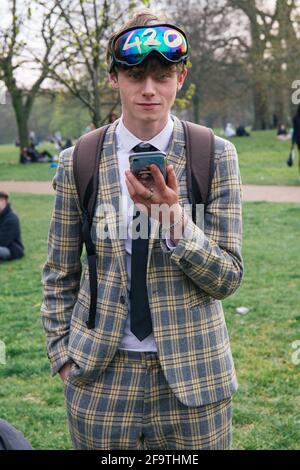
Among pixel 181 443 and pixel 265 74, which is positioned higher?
pixel 265 74

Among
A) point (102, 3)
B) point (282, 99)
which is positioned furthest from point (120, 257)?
point (282, 99)

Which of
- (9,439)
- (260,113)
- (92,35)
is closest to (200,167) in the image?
(9,439)

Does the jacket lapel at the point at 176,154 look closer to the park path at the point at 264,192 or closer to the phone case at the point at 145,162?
the phone case at the point at 145,162

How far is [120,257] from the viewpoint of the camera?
6.74 ft

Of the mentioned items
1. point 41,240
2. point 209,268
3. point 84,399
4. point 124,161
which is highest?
point 124,161

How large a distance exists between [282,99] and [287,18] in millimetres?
8125

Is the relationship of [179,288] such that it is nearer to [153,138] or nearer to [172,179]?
Result: [172,179]

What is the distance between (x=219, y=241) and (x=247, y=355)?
11.4ft

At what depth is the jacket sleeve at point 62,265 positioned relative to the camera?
2197 mm

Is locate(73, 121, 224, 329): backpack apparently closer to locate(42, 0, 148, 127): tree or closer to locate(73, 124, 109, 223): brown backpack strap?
locate(73, 124, 109, 223): brown backpack strap

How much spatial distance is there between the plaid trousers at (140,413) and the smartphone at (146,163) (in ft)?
1.93
